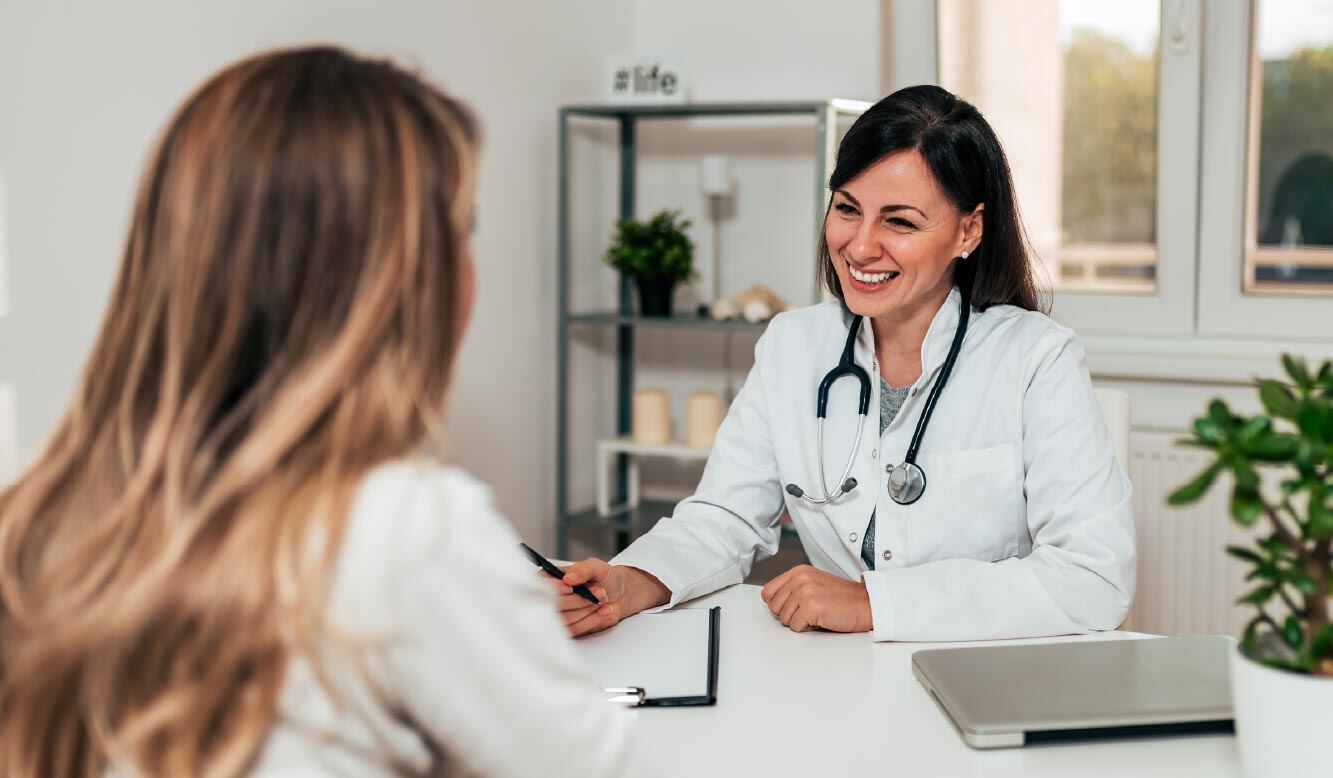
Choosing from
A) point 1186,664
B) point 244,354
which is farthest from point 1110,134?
point 244,354

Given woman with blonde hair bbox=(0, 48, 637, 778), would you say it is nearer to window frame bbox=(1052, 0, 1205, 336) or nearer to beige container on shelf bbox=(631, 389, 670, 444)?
beige container on shelf bbox=(631, 389, 670, 444)

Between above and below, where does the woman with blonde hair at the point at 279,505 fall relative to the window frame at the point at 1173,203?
below

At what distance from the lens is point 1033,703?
1109 millimetres

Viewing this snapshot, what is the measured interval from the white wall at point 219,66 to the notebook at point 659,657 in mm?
→ 517

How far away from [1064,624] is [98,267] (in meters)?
1.37

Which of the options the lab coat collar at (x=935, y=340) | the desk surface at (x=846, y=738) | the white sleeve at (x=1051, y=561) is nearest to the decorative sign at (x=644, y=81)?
the lab coat collar at (x=935, y=340)

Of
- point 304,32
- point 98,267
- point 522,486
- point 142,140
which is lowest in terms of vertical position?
point 522,486

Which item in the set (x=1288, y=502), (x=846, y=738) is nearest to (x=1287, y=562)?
(x=1288, y=502)

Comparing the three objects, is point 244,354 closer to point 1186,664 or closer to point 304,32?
point 1186,664

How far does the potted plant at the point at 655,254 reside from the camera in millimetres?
2877

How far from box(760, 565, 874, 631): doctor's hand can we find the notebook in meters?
0.08

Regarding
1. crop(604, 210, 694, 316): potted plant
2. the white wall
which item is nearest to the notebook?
the white wall

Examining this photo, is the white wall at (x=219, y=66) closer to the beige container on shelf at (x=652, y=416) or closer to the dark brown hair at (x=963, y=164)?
the beige container on shelf at (x=652, y=416)

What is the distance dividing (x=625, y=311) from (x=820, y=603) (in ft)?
5.98
